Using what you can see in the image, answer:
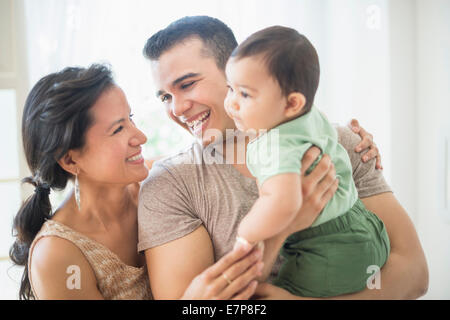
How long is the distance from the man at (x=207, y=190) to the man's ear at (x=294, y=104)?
105 mm

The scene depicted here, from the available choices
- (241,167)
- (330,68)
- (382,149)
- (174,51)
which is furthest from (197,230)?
(330,68)

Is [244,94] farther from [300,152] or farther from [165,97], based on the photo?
[165,97]

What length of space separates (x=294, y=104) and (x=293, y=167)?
175 mm

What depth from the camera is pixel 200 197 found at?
1.23m

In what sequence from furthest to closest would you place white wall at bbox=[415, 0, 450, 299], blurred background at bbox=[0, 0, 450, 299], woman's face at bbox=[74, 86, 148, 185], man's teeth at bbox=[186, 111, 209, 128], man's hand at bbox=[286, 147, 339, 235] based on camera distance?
blurred background at bbox=[0, 0, 450, 299] < white wall at bbox=[415, 0, 450, 299] < man's teeth at bbox=[186, 111, 209, 128] < woman's face at bbox=[74, 86, 148, 185] < man's hand at bbox=[286, 147, 339, 235]

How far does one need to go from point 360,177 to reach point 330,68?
67.8 inches

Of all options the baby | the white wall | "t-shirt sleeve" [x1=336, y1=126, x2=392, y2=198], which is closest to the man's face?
the baby

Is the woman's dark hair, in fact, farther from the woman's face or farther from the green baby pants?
the green baby pants

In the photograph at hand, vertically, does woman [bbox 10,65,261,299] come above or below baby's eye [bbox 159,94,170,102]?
below

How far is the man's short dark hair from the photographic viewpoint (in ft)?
4.34

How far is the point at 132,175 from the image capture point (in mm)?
1273

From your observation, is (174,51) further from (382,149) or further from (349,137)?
(382,149)

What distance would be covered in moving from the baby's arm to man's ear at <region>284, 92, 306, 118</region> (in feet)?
0.57

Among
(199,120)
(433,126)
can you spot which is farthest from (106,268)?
(433,126)
